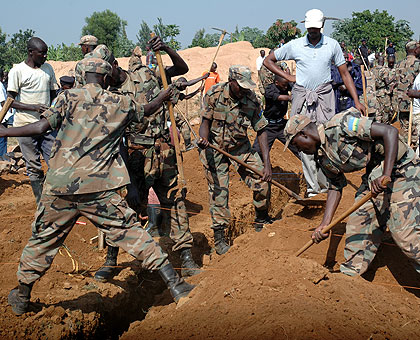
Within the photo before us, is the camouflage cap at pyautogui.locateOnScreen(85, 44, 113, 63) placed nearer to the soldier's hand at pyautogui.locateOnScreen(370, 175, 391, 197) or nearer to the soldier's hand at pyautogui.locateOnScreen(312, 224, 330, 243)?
the soldier's hand at pyautogui.locateOnScreen(312, 224, 330, 243)

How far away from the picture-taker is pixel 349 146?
4.36 meters

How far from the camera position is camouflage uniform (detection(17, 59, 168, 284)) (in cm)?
399

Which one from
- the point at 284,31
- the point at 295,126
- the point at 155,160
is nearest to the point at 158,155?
the point at 155,160

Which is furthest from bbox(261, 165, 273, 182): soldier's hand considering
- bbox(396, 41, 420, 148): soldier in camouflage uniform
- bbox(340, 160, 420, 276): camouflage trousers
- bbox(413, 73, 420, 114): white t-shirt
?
bbox(396, 41, 420, 148): soldier in camouflage uniform

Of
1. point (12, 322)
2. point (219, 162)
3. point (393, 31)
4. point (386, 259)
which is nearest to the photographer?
point (12, 322)

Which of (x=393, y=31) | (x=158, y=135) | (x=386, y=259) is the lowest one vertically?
(x=386, y=259)

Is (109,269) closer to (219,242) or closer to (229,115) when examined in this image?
(219,242)

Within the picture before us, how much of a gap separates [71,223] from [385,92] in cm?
1010

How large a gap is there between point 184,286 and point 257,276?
0.67 metres

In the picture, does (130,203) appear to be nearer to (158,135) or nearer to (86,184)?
(158,135)

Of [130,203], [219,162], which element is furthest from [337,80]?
[130,203]

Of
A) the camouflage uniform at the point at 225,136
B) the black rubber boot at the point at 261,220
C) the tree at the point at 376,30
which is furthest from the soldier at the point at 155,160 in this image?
the tree at the point at 376,30

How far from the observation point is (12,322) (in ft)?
13.9

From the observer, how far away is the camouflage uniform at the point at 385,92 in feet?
39.8
